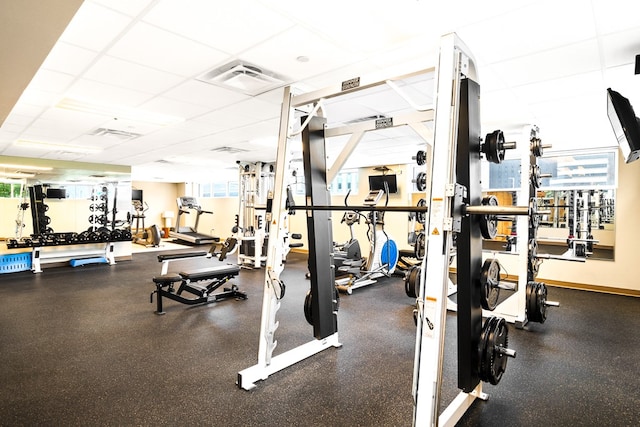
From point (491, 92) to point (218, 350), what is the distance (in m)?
3.50

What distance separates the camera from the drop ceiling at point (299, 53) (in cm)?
194

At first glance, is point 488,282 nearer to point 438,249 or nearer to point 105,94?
point 438,249

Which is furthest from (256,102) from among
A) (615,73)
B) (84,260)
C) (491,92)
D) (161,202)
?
(161,202)

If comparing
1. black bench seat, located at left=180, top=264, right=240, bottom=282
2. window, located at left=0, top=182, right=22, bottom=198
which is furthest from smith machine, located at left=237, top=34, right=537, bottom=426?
window, located at left=0, top=182, right=22, bottom=198

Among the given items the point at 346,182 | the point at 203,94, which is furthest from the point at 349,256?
the point at 346,182

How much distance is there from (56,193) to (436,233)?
8.95m

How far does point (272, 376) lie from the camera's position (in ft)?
8.61

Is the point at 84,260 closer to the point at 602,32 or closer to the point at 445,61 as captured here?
the point at 445,61

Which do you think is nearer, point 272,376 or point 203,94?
point 272,376

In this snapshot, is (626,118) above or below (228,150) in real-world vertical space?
below

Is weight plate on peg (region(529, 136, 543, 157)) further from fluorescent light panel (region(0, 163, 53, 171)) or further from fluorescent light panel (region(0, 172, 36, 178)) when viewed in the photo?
fluorescent light panel (region(0, 172, 36, 178))

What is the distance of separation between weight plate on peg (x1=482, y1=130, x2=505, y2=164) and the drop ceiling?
1.93 ft

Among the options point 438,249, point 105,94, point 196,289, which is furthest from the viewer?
point 196,289

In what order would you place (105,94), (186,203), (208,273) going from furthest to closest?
1. (186,203)
2. (208,273)
3. (105,94)
